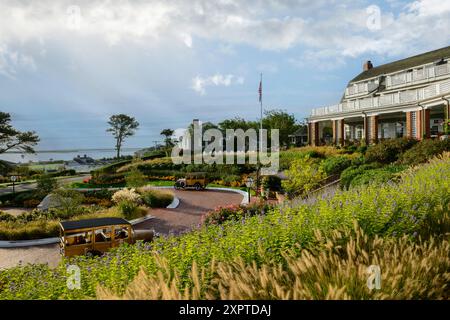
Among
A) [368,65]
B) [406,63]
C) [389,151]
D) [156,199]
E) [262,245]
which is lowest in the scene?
[156,199]

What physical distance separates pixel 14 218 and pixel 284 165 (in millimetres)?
21996

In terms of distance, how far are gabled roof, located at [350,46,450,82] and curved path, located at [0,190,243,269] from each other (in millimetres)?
25699

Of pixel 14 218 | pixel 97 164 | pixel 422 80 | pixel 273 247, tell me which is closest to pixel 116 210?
pixel 14 218

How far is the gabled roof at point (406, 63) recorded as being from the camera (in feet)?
121

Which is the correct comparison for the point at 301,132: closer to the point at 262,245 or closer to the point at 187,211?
the point at 187,211

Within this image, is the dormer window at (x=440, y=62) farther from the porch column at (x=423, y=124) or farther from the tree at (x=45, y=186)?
the tree at (x=45, y=186)

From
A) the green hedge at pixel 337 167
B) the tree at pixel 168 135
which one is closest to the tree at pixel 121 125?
the tree at pixel 168 135

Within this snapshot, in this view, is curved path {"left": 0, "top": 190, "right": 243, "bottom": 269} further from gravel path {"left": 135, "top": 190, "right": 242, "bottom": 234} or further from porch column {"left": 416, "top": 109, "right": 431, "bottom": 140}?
porch column {"left": 416, "top": 109, "right": 431, "bottom": 140}

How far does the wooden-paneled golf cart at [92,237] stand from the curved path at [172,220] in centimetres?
117

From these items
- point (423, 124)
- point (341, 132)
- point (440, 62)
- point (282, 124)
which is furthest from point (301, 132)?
point (423, 124)

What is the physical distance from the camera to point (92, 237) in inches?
443

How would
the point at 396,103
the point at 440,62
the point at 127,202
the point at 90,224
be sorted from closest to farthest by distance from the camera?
the point at 90,224 → the point at 127,202 → the point at 396,103 → the point at 440,62

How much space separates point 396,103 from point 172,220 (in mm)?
24263
